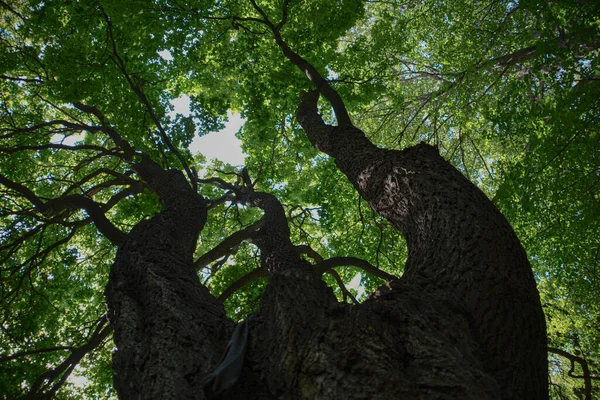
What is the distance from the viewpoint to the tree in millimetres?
2035

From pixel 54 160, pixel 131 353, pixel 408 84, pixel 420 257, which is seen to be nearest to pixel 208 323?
pixel 131 353

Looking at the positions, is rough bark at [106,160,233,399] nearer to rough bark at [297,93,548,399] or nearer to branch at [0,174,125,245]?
branch at [0,174,125,245]

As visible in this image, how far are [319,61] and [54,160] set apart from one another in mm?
7802

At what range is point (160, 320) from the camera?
2.55 metres

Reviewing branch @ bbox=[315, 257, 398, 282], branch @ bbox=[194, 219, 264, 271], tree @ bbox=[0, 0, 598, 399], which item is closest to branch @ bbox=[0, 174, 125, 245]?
tree @ bbox=[0, 0, 598, 399]

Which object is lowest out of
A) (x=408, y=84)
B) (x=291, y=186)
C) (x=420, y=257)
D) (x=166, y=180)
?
(x=420, y=257)

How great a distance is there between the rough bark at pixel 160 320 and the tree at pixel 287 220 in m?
0.02

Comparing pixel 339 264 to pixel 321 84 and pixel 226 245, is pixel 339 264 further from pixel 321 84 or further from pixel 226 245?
pixel 321 84

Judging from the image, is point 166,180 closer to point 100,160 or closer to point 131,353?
point 131,353

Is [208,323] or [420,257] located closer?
[208,323]

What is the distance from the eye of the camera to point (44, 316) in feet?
24.0

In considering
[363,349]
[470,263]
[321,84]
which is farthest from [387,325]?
[321,84]

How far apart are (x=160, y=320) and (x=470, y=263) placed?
2.09m

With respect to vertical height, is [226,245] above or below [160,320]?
above
